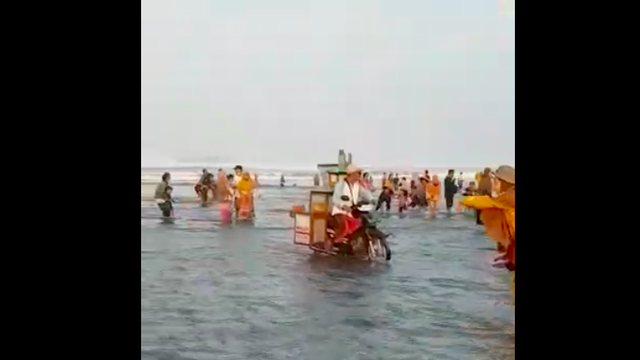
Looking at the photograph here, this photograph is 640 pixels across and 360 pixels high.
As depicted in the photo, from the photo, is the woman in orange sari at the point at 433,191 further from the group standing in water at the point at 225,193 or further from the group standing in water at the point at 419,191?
the group standing in water at the point at 225,193

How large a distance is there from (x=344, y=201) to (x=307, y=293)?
223 millimetres

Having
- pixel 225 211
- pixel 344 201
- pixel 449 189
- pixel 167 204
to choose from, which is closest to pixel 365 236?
pixel 344 201

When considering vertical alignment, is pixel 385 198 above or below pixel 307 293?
above

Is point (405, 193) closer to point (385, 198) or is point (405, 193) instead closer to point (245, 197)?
point (385, 198)

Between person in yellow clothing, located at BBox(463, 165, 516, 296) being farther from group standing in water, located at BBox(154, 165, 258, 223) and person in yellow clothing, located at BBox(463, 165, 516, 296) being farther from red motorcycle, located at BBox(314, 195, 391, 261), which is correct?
group standing in water, located at BBox(154, 165, 258, 223)

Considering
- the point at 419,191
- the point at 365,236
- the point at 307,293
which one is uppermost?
the point at 419,191

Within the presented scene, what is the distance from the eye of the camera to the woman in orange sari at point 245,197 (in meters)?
1.38

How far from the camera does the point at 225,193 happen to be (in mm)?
1388

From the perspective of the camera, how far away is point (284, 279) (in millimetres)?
1371
